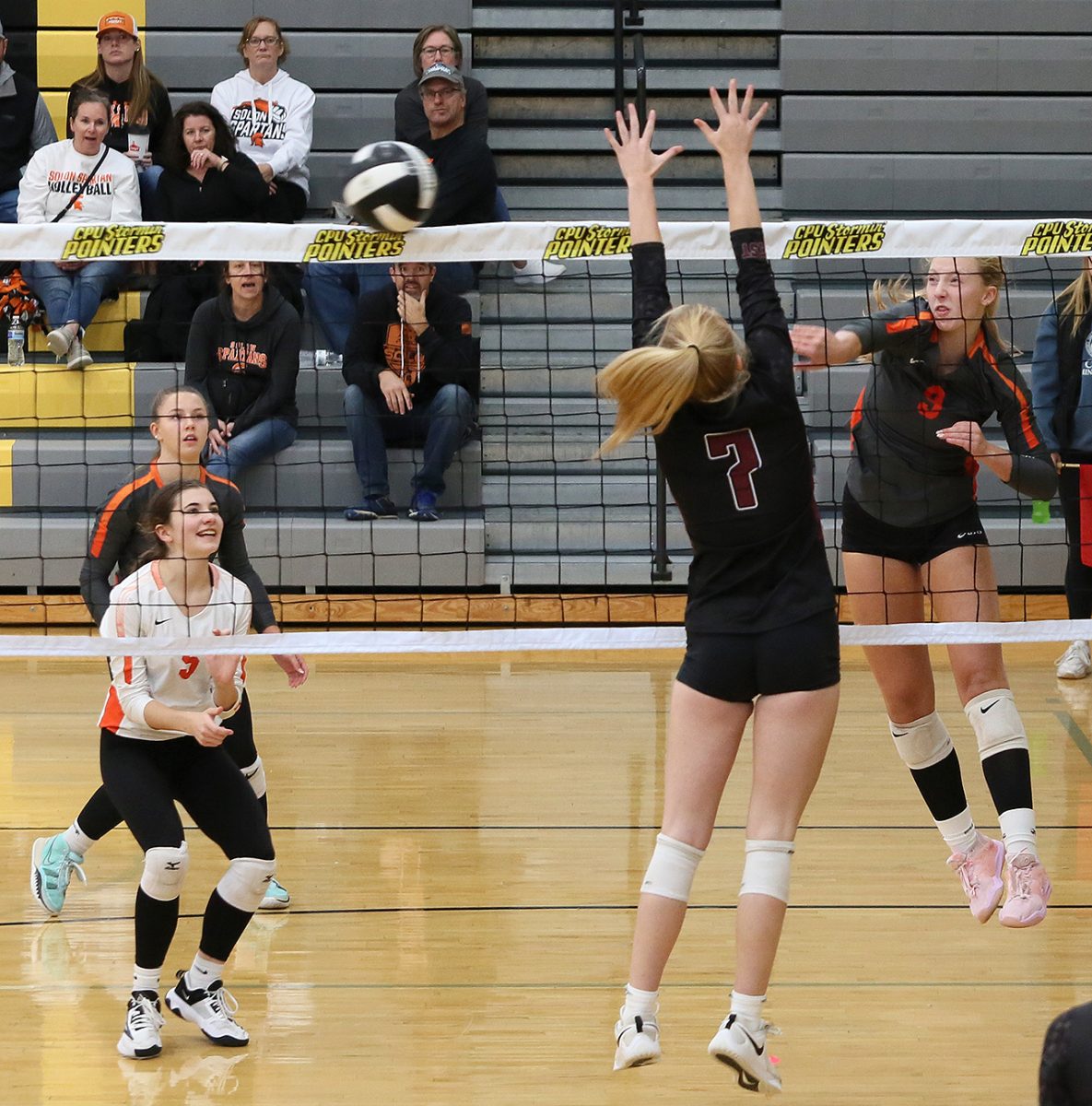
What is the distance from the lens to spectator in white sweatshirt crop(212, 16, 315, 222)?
31.9ft

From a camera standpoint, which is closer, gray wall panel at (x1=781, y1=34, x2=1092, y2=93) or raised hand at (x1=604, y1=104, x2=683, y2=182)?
raised hand at (x1=604, y1=104, x2=683, y2=182)

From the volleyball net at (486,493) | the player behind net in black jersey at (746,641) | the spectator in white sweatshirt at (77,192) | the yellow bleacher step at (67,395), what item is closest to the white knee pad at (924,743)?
the player behind net in black jersey at (746,641)

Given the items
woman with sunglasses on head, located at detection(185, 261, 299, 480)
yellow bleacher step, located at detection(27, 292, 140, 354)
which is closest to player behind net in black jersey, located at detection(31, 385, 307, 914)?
woman with sunglasses on head, located at detection(185, 261, 299, 480)

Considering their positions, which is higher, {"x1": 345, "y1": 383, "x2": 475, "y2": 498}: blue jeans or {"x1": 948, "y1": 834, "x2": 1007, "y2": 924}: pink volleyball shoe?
{"x1": 345, "y1": 383, "x2": 475, "y2": 498}: blue jeans

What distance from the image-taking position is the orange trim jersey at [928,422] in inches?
169

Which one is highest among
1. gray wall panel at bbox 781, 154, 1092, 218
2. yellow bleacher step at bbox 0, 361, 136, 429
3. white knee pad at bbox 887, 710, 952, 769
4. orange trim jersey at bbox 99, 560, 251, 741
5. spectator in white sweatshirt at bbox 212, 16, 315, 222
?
spectator in white sweatshirt at bbox 212, 16, 315, 222

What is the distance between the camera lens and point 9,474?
9.10 meters

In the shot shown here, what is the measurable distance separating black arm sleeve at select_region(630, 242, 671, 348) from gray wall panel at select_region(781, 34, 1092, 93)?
751 centimetres

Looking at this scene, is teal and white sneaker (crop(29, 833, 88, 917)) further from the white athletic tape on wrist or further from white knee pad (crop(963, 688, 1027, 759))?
white knee pad (crop(963, 688, 1027, 759))

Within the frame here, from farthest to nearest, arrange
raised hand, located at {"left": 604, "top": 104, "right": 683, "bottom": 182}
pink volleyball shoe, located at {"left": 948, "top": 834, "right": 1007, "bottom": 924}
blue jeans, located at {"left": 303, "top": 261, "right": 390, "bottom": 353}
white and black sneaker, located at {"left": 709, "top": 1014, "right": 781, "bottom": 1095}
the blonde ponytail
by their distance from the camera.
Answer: blue jeans, located at {"left": 303, "top": 261, "right": 390, "bottom": 353}
pink volleyball shoe, located at {"left": 948, "top": 834, "right": 1007, "bottom": 924}
raised hand, located at {"left": 604, "top": 104, "right": 683, "bottom": 182}
white and black sneaker, located at {"left": 709, "top": 1014, "right": 781, "bottom": 1095}
the blonde ponytail

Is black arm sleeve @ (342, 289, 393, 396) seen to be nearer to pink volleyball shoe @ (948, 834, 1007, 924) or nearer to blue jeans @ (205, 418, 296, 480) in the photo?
blue jeans @ (205, 418, 296, 480)

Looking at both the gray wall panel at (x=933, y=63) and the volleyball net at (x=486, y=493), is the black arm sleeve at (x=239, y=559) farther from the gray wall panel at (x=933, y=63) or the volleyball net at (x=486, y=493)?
the gray wall panel at (x=933, y=63)

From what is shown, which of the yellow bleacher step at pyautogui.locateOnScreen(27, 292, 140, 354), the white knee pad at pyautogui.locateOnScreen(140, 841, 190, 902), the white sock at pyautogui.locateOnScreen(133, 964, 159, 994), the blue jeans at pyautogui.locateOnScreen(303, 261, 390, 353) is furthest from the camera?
the yellow bleacher step at pyautogui.locateOnScreen(27, 292, 140, 354)

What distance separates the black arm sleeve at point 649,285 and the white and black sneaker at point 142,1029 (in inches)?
83.1
